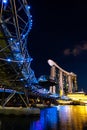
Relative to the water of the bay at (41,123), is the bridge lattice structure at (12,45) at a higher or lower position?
higher

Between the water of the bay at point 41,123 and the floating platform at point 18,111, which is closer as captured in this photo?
the water of the bay at point 41,123

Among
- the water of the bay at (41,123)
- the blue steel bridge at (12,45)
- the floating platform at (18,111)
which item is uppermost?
the blue steel bridge at (12,45)

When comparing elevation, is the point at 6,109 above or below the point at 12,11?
below

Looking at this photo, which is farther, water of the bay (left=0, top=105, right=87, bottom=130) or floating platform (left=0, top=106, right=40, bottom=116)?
floating platform (left=0, top=106, right=40, bottom=116)

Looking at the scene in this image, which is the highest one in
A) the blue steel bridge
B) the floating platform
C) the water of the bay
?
the blue steel bridge

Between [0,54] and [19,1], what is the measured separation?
34.3 feet

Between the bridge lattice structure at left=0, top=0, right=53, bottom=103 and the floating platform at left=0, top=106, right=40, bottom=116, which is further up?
the bridge lattice structure at left=0, top=0, right=53, bottom=103

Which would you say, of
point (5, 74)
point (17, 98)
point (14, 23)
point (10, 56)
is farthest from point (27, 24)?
point (17, 98)

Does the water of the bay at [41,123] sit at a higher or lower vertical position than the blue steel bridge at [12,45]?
lower

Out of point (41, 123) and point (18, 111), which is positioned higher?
point (18, 111)

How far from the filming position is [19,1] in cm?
3722

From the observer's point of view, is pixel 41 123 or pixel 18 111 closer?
pixel 41 123

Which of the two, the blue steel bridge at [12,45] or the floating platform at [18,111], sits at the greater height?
the blue steel bridge at [12,45]

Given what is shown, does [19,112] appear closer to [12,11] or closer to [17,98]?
[12,11]
